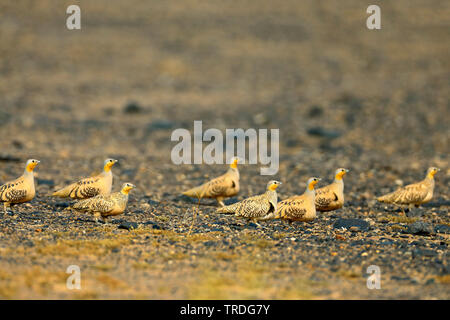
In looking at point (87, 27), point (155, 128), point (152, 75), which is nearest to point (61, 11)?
point (87, 27)

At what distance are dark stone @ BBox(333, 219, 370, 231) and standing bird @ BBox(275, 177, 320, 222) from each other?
0.78m

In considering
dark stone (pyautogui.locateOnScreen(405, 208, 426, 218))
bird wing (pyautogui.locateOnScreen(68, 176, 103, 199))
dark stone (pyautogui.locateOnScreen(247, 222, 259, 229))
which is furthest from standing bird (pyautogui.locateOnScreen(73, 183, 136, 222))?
dark stone (pyautogui.locateOnScreen(405, 208, 426, 218))

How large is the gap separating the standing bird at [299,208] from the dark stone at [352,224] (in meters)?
0.78

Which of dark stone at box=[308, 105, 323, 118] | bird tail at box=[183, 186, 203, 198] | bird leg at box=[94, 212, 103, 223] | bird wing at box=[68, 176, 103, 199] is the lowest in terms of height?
bird leg at box=[94, 212, 103, 223]

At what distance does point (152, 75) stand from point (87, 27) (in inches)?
355

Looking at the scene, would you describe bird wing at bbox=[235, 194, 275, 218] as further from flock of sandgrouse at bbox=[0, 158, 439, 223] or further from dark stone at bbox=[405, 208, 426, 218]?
dark stone at bbox=[405, 208, 426, 218]

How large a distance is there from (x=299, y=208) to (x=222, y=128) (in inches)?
639

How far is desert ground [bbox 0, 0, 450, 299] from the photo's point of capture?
9.71 metres

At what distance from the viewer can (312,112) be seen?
1150 inches

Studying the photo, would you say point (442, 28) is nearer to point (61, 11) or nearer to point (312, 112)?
point (312, 112)

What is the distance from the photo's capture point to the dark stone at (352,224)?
12.4 m

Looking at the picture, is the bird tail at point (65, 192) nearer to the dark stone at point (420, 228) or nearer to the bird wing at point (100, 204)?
the bird wing at point (100, 204)

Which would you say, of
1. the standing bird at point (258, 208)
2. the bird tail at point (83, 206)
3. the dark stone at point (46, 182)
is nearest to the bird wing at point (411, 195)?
the standing bird at point (258, 208)

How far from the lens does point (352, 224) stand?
492 inches
